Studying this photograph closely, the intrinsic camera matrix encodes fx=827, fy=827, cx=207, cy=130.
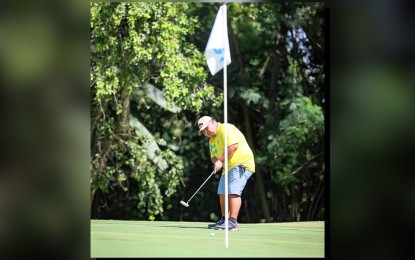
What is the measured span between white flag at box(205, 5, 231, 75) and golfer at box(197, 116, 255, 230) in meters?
0.67

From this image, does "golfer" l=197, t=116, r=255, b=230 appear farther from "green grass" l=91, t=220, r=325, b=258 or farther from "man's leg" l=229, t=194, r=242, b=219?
"green grass" l=91, t=220, r=325, b=258

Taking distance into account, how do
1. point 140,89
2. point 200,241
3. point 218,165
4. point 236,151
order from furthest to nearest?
point 140,89, point 236,151, point 218,165, point 200,241

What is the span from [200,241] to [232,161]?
921 mm

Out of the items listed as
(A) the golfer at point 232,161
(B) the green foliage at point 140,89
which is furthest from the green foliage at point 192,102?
(A) the golfer at point 232,161

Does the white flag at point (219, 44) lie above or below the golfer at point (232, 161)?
above

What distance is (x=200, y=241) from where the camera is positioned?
806cm

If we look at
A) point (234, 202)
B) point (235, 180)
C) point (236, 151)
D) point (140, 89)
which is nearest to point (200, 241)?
point (234, 202)

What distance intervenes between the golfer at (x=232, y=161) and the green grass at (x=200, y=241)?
0.86 feet

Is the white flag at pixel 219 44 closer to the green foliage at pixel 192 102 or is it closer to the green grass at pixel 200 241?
the green foliage at pixel 192 102

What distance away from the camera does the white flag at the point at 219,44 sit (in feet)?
26.3

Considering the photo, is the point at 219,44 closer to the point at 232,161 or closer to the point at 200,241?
the point at 232,161
